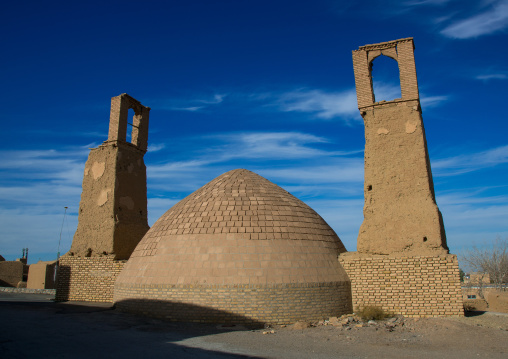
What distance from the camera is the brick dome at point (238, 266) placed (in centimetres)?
1055

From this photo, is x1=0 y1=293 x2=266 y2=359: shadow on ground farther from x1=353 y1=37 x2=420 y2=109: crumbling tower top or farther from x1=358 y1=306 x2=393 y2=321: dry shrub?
x1=353 y1=37 x2=420 y2=109: crumbling tower top

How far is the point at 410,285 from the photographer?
34.3ft

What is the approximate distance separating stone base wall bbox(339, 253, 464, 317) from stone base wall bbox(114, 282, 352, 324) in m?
0.90

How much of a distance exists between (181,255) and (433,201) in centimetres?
Result: 769

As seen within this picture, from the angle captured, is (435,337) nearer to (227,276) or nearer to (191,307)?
(227,276)

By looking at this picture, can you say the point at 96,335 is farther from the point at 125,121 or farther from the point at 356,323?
the point at 125,121

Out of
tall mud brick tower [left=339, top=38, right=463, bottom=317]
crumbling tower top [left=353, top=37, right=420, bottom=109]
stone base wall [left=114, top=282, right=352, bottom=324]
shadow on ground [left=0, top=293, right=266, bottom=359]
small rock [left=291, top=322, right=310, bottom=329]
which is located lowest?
small rock [left=291, top=322, right=310, bottom=329]

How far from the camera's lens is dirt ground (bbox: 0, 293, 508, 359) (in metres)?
7.33

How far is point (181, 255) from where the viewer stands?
11430 mm

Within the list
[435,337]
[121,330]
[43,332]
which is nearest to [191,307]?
[121,330]

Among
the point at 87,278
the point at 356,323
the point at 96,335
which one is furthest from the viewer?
the point at 87,278

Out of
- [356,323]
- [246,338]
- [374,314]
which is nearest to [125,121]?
[246,338]

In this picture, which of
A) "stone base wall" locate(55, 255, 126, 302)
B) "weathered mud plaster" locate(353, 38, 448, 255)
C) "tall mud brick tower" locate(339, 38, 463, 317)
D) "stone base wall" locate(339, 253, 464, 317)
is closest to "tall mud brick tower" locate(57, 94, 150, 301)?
"stone base wall" locate(55, 255, 126, 302)

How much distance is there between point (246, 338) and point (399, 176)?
6.59 m
